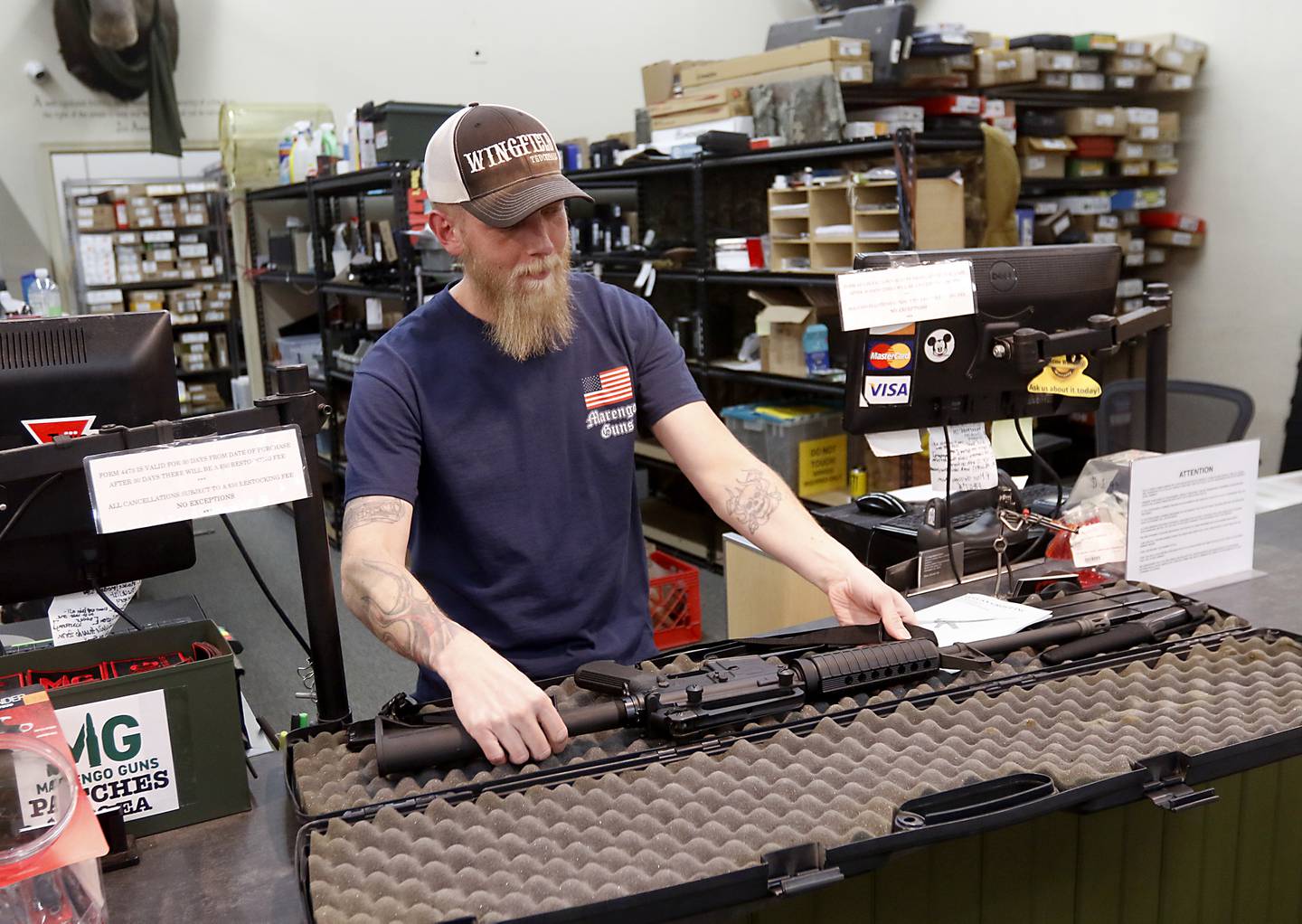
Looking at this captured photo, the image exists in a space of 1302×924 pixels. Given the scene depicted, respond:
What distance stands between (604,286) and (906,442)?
550 mm

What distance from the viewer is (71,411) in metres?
1.25

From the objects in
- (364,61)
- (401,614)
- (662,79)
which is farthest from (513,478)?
(364,61)

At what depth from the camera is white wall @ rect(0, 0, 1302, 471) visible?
193 inches

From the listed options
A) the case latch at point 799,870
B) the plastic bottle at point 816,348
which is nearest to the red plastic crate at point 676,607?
the plastic bottle at point 816,348

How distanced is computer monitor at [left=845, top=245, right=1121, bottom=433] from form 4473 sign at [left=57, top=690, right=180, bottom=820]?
1.05 metres

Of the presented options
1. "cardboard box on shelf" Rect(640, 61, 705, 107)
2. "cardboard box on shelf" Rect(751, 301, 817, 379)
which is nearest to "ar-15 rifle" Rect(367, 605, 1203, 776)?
"cardboard box on shelf" Rect(751, 301, 817, 379)

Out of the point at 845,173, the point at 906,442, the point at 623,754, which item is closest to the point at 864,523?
the point at 906,442

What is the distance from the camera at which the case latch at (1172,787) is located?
1063 millimetres

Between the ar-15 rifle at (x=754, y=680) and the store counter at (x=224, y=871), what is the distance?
12 centimetres

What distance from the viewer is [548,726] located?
1.14m

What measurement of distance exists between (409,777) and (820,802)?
42 cm

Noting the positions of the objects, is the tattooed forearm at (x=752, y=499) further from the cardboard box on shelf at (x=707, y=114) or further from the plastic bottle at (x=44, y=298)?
the plastic bottle at (x=44, y=298)

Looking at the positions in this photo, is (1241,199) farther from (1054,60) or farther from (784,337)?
(784,337)

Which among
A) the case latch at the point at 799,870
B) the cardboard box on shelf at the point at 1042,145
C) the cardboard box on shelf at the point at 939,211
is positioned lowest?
the case latch at the point at 799,870
